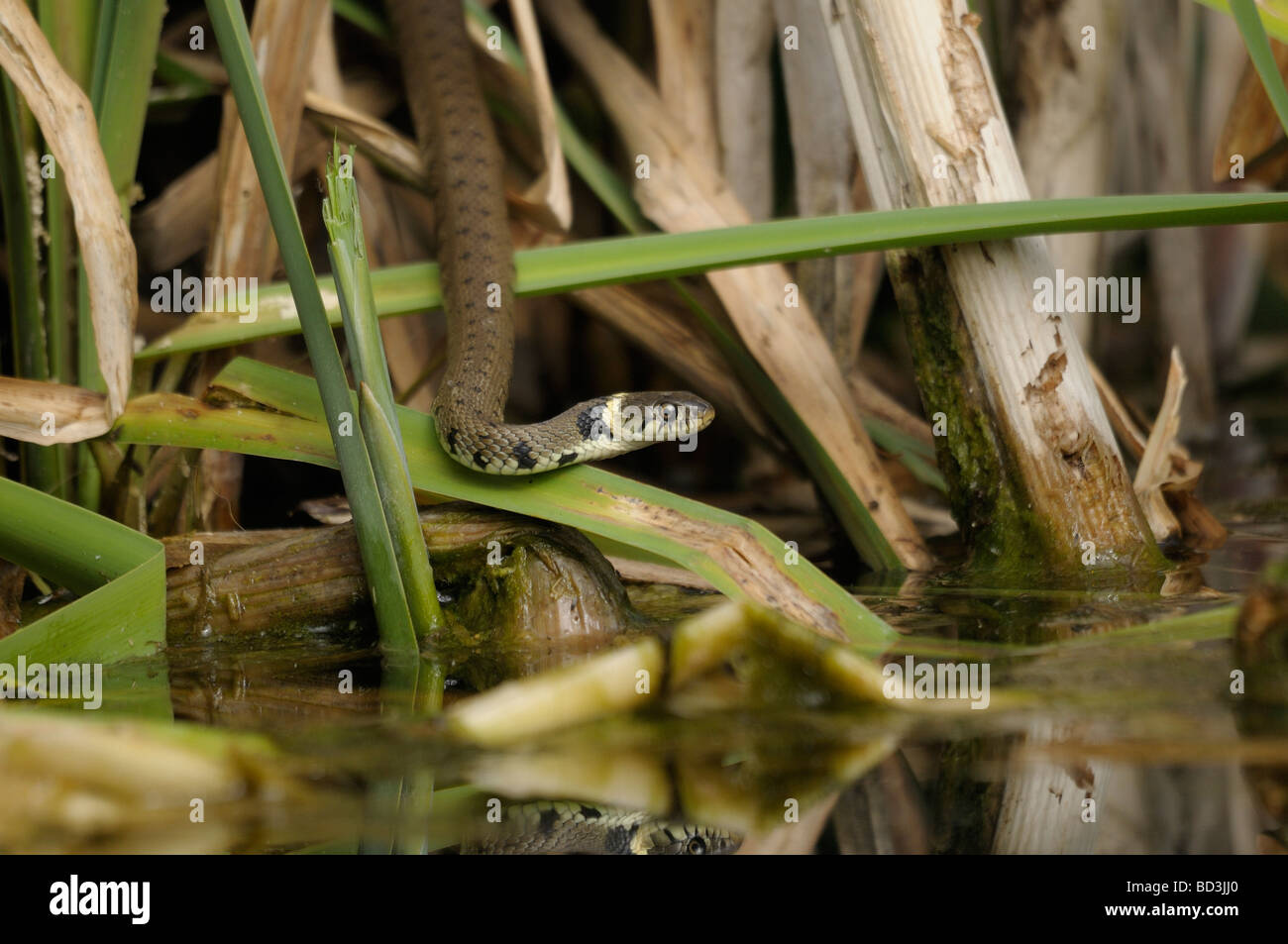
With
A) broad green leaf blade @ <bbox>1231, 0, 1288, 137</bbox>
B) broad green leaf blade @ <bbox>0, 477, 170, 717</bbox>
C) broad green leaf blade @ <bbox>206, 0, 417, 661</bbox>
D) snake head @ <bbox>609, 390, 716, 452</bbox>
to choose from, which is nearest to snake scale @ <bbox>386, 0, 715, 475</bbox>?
snake head @ <bbox>609, 390, 716, 452</bbox>

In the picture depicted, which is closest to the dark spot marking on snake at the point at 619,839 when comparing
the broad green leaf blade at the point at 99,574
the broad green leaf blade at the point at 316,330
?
the broad green leaf blade at the point at 316,330

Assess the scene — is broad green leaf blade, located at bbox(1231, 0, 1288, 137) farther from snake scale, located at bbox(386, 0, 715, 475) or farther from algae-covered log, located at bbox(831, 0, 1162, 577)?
snake scale, located at bbox(386, 0, 715, 475)

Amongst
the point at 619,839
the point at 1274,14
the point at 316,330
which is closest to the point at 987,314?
the point at 1274,14

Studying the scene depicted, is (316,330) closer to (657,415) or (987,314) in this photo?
(657,415)

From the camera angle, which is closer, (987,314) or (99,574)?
(99,574)

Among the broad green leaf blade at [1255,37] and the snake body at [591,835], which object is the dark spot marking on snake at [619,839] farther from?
the broad green leaf blade at [1255,37]

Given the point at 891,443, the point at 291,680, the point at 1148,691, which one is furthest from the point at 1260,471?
the point at 291,680

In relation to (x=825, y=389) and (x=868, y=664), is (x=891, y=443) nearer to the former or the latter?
(x=825, y=389)
